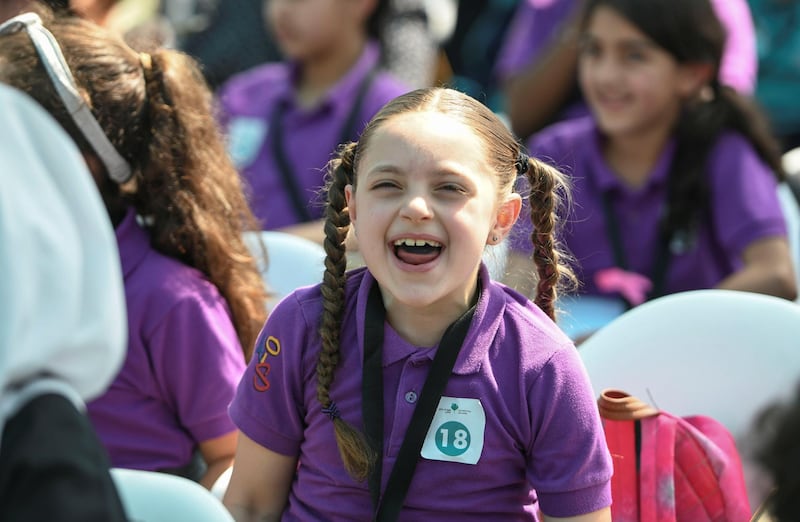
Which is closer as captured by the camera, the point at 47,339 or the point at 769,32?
the point at 47,339

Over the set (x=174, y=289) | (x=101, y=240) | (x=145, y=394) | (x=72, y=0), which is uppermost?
(x=101, y=240)

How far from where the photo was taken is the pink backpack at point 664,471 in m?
1.90

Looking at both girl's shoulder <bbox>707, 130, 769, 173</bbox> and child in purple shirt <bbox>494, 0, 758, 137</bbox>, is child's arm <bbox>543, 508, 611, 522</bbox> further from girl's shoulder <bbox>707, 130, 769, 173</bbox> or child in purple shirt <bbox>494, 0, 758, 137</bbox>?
child in purple shirt <bbox>494, 0, 758, 137</bbox>

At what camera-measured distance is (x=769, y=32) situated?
4.46m

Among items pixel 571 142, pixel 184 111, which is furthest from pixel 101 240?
pixel 571 142

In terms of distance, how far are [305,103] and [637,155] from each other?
47.5 inches

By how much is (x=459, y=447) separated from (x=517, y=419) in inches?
3.9

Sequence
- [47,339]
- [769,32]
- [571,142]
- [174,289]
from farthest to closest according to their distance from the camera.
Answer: [769,32] < [571,142] < [174,289] < [47,339]

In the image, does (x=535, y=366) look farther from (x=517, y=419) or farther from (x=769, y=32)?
(x=769, y=32)

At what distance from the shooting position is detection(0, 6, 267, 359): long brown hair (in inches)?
86.4

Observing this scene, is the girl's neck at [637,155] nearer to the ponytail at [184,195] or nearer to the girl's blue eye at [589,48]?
the girl's blue eye at [589,48]

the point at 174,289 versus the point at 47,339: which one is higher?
the point at 47,339

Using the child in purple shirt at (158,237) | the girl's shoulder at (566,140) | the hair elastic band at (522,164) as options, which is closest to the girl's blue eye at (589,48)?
the girl's shoulder at (566,140)

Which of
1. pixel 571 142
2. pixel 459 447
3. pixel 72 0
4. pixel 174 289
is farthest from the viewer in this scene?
pixel 571 142
